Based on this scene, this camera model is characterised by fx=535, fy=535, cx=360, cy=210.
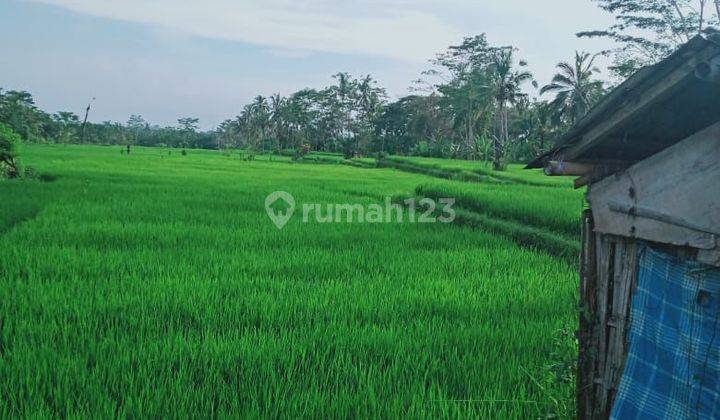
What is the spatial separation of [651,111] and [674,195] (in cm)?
36

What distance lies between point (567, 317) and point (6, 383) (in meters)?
3.63

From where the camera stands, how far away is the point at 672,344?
193 centimetres

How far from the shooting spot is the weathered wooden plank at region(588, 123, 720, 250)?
69.5 inches

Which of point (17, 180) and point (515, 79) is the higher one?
point (515, 79)

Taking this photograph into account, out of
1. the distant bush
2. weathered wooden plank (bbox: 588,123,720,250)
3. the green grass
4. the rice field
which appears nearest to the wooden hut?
weathered wooden plank (bbox: 588,123,720,250)

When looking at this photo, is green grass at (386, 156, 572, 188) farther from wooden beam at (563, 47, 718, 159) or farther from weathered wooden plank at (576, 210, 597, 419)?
wooden beam at (563, 47, 718, 159)

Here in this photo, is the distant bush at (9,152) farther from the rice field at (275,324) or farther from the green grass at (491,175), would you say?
the green grass at (491,175)

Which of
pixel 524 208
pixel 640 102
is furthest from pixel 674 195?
pixel 524 208

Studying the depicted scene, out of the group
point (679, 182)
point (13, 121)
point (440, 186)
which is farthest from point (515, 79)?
point (13, 121)

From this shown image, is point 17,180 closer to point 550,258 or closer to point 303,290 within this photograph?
point 303,290

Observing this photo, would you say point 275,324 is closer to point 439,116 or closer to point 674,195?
point 674,195

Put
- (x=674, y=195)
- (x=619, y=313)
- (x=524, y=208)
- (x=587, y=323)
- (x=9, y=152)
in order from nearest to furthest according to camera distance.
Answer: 1. (x=674, y=195)
2. (x=619, y=313)
3. (x=587, y=323)
4. (x=524, y=208)
5. (x=9, y=152)

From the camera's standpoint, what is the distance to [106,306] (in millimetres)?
3836

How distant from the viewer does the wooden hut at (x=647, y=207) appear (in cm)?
178
